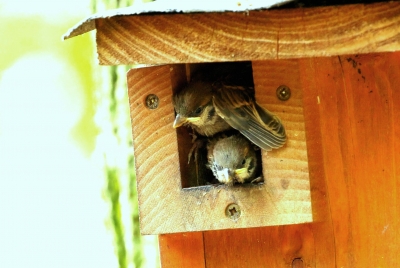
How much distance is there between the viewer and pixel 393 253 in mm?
3361

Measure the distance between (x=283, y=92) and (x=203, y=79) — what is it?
0.52 meters

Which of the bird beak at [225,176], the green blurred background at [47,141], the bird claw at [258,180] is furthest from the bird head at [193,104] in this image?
the green blurred background at [47,141]

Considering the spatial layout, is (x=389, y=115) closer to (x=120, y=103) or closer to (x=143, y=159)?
(x=143, y=159)

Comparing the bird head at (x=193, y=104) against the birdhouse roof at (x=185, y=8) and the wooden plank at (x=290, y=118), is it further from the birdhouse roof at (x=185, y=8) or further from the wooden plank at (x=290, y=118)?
the birdhouse roof at (x=185, y=8)

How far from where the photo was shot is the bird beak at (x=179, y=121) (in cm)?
317

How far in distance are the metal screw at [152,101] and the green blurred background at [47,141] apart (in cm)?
233

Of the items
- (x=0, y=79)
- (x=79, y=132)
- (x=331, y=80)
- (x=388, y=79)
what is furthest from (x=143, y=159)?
(x=0, y=79)

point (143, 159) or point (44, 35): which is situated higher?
point (44, 35)

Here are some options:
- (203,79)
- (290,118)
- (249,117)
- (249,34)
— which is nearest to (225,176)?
(249,117)

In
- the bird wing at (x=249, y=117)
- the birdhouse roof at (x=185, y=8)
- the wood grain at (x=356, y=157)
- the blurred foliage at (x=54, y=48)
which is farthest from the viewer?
the blurred foliage at (x=54, y=48)

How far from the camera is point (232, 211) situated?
10.3 ft

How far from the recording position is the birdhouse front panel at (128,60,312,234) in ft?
10.1

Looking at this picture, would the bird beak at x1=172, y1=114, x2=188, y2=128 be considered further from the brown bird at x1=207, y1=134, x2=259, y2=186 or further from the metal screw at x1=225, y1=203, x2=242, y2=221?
the metal screw at x1=225, y1=203, x2=242, y2=221

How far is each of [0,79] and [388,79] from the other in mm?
3823
